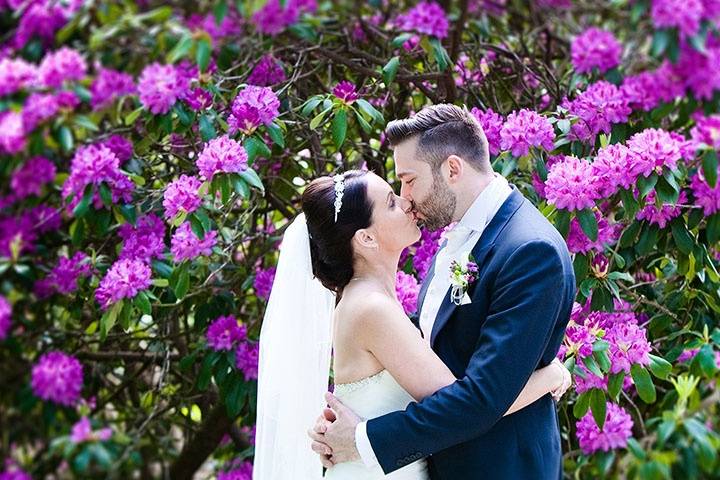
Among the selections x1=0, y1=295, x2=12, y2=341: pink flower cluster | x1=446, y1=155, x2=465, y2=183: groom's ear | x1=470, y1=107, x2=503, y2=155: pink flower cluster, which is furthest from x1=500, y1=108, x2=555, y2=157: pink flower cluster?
x1=0, y1=295, x2=12, y2=341: pink flower cluster

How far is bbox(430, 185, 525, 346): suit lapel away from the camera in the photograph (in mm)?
2504

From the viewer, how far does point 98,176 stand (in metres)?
3.53

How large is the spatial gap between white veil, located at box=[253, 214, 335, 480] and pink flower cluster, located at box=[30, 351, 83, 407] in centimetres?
153

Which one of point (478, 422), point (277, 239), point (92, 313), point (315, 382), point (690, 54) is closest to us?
point (478, 422)

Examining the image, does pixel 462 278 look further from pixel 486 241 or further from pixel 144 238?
pixel 144 238

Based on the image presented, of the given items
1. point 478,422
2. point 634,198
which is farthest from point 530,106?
point 478,422

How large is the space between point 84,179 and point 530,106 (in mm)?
1734

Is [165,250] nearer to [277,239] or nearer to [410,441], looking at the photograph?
[277,239]

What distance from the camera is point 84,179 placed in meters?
3.52

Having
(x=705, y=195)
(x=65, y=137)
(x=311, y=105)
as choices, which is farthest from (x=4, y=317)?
(x=705, y=195)

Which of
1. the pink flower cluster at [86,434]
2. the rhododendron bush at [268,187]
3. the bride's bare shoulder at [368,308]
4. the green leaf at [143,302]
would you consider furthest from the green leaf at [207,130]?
the pink flower cluster at [86,434]

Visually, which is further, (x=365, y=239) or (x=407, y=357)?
(x=365, y=239)

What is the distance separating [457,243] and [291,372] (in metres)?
0.64

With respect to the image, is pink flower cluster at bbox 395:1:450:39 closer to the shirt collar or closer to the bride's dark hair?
the bride's dark hair
